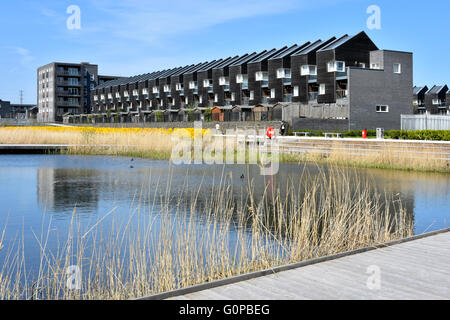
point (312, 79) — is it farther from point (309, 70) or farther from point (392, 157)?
point (392, 157)

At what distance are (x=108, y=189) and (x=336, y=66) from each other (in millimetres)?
33047

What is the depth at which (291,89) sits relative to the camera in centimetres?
4722

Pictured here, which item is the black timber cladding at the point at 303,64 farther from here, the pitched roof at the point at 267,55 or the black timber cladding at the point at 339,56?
the pitched roof at the point at 267,55

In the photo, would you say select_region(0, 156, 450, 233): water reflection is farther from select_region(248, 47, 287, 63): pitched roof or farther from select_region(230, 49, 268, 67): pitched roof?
select_region(230, 49, 268, 67): pitched roof

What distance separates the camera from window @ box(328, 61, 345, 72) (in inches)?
1594

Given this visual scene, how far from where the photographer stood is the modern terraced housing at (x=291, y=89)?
118 feet

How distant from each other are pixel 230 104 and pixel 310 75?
1373 cm

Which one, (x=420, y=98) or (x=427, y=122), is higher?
(x=420, y=98)

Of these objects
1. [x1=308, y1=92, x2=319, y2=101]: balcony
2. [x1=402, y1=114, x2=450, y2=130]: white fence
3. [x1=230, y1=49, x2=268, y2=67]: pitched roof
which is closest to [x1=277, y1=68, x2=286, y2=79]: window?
[x1=308, y1=92, x2=319, y2=101]: balcony

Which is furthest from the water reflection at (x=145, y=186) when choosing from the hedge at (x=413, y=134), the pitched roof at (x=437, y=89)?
the pitched roof at (x=437, y=89)

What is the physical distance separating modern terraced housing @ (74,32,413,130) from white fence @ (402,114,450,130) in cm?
369

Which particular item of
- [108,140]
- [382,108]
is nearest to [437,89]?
[382,108]
